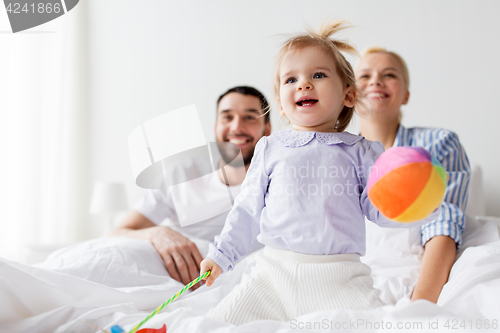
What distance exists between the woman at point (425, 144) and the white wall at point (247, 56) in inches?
6.1

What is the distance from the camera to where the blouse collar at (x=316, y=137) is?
2.64 ft

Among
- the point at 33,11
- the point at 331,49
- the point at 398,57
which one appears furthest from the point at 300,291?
the point at 33,11

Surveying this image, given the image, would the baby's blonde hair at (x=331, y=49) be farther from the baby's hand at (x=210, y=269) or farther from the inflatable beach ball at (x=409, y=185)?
the baby's hand at (x=210, y=269)

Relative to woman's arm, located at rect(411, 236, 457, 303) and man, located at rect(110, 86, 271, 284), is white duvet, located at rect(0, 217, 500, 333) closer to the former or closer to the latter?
woman's arm, located at rect(411, 236, 457, 303)

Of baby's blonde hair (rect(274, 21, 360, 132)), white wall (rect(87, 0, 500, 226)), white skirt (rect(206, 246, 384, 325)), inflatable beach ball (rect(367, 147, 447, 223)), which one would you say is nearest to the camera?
inflatable beach ball (rect(367, 147, 447, 223))

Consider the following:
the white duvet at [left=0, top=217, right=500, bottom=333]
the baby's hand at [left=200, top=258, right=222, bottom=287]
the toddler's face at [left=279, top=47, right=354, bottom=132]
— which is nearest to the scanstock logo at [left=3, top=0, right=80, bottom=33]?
the white duvet at [left=0, top=217, right=500, bottom=333]

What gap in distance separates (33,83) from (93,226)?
1.17 m

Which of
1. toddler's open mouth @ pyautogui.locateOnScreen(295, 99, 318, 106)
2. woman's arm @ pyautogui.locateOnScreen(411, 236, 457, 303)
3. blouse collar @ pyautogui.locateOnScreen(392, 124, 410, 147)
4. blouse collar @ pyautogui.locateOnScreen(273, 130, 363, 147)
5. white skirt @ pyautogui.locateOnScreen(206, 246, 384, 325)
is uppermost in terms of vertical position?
toddler's open mouth @ pyautogui.locateOnScreen(295, 99, 318, 106)

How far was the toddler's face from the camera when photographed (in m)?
0.80

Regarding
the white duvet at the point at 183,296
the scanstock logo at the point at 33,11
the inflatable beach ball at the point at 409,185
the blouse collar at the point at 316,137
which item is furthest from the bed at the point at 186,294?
the scanstock logo at the point at 33,11

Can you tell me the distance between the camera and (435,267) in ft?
3.33

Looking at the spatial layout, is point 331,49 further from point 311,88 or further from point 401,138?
point 401,138

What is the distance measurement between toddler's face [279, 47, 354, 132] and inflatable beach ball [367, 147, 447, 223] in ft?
0.79

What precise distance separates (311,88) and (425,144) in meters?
0.76
